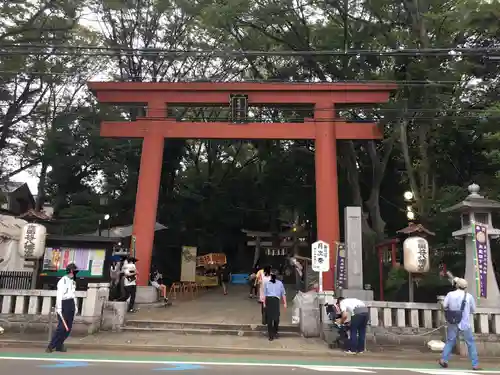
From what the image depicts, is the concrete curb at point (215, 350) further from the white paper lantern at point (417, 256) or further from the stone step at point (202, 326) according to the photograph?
the white paper lantern at point (417, 256)

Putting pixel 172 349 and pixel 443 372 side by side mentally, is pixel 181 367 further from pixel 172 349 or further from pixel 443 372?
pixel 443 372

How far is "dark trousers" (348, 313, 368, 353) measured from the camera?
345 inches

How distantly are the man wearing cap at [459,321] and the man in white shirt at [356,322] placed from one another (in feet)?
5.00

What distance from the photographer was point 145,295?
14.4 meters

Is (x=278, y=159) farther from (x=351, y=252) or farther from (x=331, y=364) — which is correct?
(x=331, y=364)

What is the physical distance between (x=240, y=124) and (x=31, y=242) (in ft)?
28.0

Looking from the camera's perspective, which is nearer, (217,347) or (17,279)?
(217,347)

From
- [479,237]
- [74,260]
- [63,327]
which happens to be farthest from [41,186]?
[479,237]

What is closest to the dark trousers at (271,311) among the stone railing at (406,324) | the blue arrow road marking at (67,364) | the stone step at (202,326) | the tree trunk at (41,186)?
the stone step at (202,326)

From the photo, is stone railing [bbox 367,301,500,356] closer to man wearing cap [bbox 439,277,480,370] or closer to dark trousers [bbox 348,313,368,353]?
dark trousers [bbox 348,313,368,353]

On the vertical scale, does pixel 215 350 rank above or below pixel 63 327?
below

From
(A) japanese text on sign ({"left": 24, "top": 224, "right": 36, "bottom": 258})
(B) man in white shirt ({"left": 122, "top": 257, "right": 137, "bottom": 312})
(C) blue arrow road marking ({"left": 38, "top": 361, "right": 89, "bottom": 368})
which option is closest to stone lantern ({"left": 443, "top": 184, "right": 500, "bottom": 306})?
(C) blue arrow road marking ({"left": 38, "top": 361, "right": 89, "bottom": 368})

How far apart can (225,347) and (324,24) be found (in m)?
16.3

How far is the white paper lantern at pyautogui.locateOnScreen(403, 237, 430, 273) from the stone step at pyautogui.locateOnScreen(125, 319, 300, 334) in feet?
10.7
